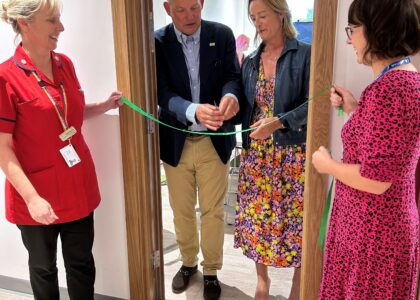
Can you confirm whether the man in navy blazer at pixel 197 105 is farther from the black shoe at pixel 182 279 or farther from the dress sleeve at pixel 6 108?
the dress sleeve at pixel 6 108

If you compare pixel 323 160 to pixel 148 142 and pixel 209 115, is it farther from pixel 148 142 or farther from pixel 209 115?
pixel 148 142

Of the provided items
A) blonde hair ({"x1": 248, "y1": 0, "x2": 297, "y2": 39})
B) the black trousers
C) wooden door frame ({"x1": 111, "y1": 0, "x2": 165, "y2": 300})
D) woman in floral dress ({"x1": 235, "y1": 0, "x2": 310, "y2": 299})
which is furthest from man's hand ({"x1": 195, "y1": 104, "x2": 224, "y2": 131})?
the black trousers

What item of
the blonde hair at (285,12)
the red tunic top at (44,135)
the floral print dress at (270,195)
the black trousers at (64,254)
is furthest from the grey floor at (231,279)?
the blonde hair at (285,12)

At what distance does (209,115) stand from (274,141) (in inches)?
12.5

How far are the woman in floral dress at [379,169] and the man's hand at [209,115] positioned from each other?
623 millimetres

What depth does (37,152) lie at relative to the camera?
5.28 feet

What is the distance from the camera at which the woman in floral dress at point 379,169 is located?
1097mm

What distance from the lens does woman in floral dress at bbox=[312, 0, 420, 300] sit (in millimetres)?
1097

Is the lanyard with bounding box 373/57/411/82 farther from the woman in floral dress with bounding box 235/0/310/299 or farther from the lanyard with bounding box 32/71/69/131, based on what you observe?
the lanyard with bounding box 32/71/69/131

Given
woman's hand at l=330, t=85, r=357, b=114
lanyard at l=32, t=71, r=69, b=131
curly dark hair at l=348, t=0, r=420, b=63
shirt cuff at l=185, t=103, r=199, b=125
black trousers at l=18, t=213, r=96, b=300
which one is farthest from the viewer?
shirt cuff at l=185, t=103, r=199, b=125

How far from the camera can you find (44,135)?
5.23ft

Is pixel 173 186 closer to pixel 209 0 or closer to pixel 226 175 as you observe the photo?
pixel 226 175

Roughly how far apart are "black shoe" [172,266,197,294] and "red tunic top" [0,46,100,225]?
0.88 meters

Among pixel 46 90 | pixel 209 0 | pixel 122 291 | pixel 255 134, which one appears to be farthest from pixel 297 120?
pixel 209 0
